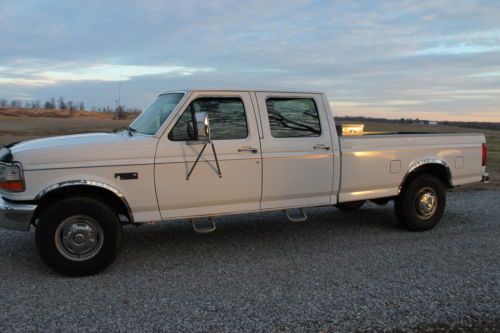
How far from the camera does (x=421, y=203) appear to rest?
293 inches

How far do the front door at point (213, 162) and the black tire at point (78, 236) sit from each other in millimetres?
659

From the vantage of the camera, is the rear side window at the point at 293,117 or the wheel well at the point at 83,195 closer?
the wheel well at the point at 83,195

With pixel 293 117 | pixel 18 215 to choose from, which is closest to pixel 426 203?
pixel 293 117

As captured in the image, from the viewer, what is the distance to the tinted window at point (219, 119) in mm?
5836

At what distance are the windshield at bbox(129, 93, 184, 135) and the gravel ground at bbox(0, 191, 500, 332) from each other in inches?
61.7

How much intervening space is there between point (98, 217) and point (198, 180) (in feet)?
3.91

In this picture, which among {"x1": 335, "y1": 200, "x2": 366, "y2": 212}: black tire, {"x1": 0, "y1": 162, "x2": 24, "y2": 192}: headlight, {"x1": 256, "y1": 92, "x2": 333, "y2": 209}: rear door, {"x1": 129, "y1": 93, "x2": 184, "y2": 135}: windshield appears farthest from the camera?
{"x1": 335, "y1": 200, "x2": 366, "y2": 212}: black tire

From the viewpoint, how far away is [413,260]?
6.01m

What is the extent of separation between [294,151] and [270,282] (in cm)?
186

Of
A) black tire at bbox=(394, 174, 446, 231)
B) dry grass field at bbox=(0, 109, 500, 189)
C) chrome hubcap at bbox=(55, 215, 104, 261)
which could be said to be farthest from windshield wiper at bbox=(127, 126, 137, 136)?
dry grass field at bbox=(0, 109, 500, 189)

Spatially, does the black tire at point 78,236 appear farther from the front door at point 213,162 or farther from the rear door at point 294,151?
the rear door at point 294,151

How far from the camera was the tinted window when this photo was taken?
19.1 feet

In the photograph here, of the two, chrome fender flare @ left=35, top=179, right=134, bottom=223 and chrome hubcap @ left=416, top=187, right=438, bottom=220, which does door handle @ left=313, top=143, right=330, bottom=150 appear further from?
chrome fender flare @ left=35, top=179, right=134, bottom=223

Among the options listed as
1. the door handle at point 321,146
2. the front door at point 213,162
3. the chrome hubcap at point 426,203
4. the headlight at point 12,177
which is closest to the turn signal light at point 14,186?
the headlight at point 12,177
